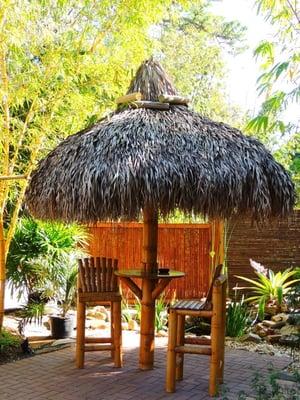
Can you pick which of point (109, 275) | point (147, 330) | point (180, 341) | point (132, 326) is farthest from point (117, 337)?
point (132, 326)

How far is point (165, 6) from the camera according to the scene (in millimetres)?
6062

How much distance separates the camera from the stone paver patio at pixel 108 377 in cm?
418

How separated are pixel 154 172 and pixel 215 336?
1.46m

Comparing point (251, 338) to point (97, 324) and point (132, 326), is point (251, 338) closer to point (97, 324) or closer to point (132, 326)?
point (132, 326)

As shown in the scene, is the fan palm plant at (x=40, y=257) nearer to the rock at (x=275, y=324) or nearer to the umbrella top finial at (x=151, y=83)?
the umbrella top finial at (x=151, y=83)

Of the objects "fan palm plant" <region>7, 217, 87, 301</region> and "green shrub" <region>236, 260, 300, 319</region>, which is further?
"green shrub" <region>236, 260, 300, 319</region>

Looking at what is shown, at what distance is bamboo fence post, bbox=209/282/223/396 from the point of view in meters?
4.20

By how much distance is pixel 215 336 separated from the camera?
13.9 ft

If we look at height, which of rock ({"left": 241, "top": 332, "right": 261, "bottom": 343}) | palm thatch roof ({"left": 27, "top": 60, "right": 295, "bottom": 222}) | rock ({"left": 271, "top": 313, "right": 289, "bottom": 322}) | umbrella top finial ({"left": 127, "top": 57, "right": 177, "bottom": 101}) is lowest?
rock ({"left": 241, "top": 332, "right": 261, "bottom": 343})

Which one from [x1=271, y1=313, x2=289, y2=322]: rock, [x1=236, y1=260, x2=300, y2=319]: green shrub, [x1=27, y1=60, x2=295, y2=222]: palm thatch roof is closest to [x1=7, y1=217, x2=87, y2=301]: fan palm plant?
[x1=27, y1=60, x2=295, y2=222]: palm thatch roof

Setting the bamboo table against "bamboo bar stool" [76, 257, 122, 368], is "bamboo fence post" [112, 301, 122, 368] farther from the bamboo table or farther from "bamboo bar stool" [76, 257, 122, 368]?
the bamboo table

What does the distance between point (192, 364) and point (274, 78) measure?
2.95m

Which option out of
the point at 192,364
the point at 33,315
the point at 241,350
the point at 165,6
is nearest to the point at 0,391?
the point at 192,364

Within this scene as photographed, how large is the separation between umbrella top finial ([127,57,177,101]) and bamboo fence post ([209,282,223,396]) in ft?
6.68
